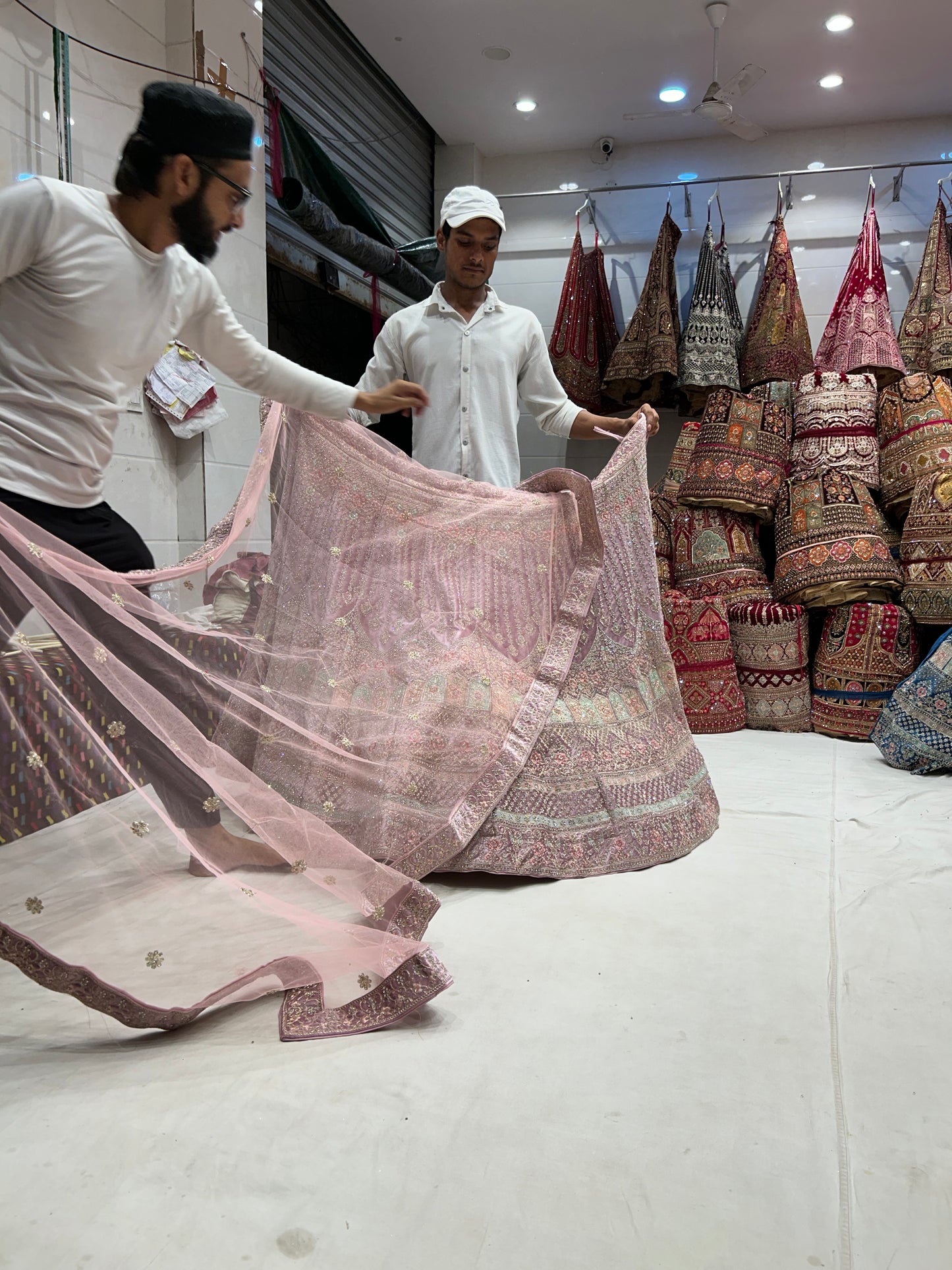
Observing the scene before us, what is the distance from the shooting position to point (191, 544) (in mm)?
2891

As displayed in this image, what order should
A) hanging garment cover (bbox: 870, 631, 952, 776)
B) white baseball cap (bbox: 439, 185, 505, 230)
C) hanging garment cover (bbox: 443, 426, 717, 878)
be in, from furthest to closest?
hanging garment cover (bbox: 870, 631, 952, 776)
white baseball cap (bbox: 439, 185, 505, 230)
hanging garment cover (bbox: 443, 426, 717, 878)

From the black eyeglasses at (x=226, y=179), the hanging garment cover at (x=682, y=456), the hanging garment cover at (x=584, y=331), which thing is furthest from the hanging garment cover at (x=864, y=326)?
the black eyeglasses at (x=226, y=179)

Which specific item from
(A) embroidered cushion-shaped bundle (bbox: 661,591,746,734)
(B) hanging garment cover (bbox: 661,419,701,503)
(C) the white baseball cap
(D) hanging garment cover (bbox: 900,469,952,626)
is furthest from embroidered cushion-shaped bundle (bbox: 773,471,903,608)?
(C) the white baseball cap

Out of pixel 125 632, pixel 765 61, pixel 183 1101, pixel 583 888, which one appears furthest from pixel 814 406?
pixel 183 1101

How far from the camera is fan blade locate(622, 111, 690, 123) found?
14.1 ft

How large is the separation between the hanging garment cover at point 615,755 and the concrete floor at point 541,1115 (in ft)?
0.59

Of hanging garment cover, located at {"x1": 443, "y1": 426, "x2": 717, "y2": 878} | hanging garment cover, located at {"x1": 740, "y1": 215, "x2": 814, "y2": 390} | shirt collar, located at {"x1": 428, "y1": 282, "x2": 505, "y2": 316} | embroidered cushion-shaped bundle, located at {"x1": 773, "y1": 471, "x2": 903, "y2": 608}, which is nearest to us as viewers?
hanging garment cover, located at {"x1": 443, "y1": 426, "x2": 717, "y2": 878}

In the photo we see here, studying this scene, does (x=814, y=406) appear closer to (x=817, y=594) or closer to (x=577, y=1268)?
(x=817, y=594)

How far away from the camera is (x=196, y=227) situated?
1.38 m

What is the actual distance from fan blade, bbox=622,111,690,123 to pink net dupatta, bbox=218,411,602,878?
2995mm

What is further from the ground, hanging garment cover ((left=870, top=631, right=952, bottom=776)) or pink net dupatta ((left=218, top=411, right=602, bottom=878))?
pink net dupatta ((left=218, top=411, right=602, bottom=878))

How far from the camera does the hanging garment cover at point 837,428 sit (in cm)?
355

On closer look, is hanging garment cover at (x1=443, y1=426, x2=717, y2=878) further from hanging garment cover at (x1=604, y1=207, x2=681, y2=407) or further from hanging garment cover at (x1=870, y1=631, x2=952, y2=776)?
hanging garment cover at (x1=604, y1=207, x2=681, y2=407)

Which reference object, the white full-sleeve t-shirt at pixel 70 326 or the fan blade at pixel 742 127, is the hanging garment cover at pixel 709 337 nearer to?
the fan blade at pixel 742 127
